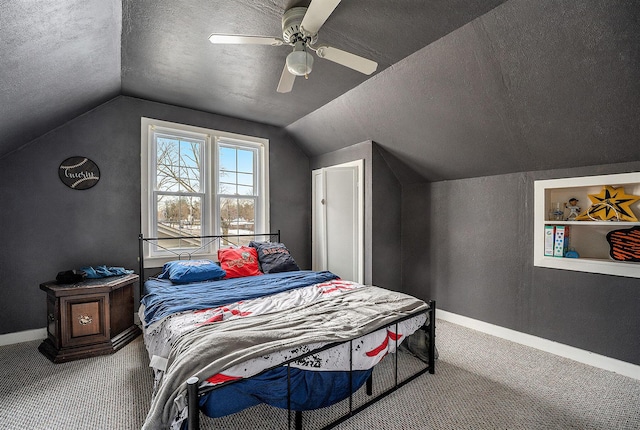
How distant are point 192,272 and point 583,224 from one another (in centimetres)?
371

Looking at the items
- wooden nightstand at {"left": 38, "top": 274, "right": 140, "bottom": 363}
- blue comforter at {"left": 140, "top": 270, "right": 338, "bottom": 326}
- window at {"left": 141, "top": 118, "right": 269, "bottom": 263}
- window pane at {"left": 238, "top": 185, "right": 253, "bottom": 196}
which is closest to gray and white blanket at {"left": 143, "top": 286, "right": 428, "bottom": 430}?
blue comforter at {"left": 140, "top": 270, "right": 338, "bottom": 326}

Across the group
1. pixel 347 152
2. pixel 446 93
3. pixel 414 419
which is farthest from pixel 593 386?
pixel 347 152

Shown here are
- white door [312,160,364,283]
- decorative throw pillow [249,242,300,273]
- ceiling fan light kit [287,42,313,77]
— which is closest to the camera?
ceiling fan light kit [287,42,313,77]

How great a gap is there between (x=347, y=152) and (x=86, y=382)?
361 centimetres

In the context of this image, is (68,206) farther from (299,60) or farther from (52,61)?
(299,60)

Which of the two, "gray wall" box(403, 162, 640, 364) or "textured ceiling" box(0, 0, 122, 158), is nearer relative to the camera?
"textured ceiling" box(0, 0, 122, 158)

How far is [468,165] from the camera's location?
3303 mm

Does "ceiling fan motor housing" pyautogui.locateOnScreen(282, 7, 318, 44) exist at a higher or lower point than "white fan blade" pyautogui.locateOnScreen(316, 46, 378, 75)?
higher

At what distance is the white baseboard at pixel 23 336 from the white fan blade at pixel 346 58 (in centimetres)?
377

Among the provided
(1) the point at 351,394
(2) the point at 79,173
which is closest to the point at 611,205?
(1) the point at 351,394

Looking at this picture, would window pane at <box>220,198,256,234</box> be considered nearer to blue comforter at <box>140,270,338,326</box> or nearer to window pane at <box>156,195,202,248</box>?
window pane at <box>156,195,202,248</box>

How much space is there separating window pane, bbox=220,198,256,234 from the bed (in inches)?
45.8

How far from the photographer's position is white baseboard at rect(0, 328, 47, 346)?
283 cm

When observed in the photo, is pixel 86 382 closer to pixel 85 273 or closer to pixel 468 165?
pixel 85 273
